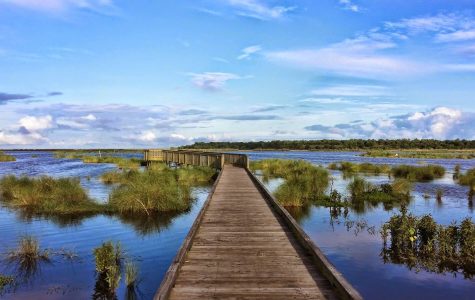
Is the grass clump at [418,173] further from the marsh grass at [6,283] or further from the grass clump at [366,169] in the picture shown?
the marsh grass at [6,283]

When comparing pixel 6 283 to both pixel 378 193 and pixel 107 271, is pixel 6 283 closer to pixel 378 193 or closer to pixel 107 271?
pixel 107 271

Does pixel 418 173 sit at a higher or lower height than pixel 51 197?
higher

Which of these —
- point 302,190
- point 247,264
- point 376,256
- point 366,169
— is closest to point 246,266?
point 247,264

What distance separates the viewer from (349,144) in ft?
517

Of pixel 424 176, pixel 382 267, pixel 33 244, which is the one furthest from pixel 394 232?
pixel 424 176

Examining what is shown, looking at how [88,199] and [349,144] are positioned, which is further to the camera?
[349,144]

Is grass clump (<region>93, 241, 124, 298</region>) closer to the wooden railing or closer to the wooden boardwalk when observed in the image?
the wooden boardwalk

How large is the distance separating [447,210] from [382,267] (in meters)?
9.91

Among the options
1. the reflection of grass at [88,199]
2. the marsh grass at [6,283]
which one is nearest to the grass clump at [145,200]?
the reflection of grass at [88,199]

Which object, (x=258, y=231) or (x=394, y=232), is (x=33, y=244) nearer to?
(x=258, y=231)

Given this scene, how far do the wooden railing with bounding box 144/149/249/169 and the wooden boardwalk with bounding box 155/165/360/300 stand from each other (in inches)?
867

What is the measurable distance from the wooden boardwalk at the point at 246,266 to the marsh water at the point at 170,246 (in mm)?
1646

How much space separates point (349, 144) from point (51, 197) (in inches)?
5764

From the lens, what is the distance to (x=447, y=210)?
62.6 ft
